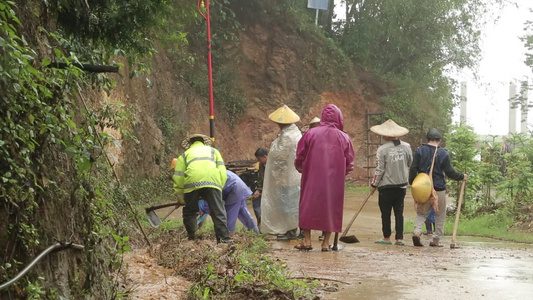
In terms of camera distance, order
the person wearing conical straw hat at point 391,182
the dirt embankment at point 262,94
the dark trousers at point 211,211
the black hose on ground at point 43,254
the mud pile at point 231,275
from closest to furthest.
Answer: the black hose on ground at point 43,254
the mud pile at point 231,275
the dark trousers at point 211,211
the person wearing conical straw hat at point 391,182
the dirt embankment at point 262,94

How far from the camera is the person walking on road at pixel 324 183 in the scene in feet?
33.0

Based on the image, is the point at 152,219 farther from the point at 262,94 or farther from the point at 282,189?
the point at 262,94

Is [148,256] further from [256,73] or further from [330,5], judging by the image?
[330,5]

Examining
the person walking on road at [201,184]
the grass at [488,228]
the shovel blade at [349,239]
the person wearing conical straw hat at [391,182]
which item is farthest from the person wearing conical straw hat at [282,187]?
the grass at [488,228]

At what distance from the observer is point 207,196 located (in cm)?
967

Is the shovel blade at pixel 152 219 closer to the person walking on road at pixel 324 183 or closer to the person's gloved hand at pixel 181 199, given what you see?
the person's gloved hand at pixel 181 199

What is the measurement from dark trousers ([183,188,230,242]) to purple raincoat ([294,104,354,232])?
1170 millimetres

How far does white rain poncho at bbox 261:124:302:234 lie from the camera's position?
11594 millimetres

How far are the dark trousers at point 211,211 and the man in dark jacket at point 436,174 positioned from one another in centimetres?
302

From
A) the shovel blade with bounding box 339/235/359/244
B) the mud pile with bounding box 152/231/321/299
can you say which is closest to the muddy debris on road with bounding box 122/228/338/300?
the mud pile with bounding box 152/231/321/299

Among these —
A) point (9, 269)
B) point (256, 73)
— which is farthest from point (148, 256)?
point (256, 73)

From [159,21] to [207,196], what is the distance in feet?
13.1

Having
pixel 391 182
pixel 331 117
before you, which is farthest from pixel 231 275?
pixel 391 182

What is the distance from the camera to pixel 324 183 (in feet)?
33.0
